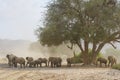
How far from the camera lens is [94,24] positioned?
163 ft

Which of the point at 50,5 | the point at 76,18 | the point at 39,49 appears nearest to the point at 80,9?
the point at 76,18

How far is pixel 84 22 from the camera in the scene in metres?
50.1

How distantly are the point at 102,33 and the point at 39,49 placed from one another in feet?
229

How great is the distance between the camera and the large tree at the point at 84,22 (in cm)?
4956

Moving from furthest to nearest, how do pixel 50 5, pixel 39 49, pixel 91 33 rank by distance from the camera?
pixel 39 49 < pixel 50 5 < pixel 91 33

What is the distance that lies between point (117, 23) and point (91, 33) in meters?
3.87

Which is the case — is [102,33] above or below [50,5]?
below

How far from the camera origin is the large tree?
49.6 meters

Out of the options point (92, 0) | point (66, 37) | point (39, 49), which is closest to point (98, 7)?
point (92, 0)

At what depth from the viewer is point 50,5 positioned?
52719mm

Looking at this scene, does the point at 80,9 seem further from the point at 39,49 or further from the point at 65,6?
the point at 39,49

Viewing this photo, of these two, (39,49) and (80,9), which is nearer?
(80,9)

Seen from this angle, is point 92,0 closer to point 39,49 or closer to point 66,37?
point 66,37

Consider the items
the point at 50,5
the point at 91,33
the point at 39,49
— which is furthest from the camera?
the point at 39,49
